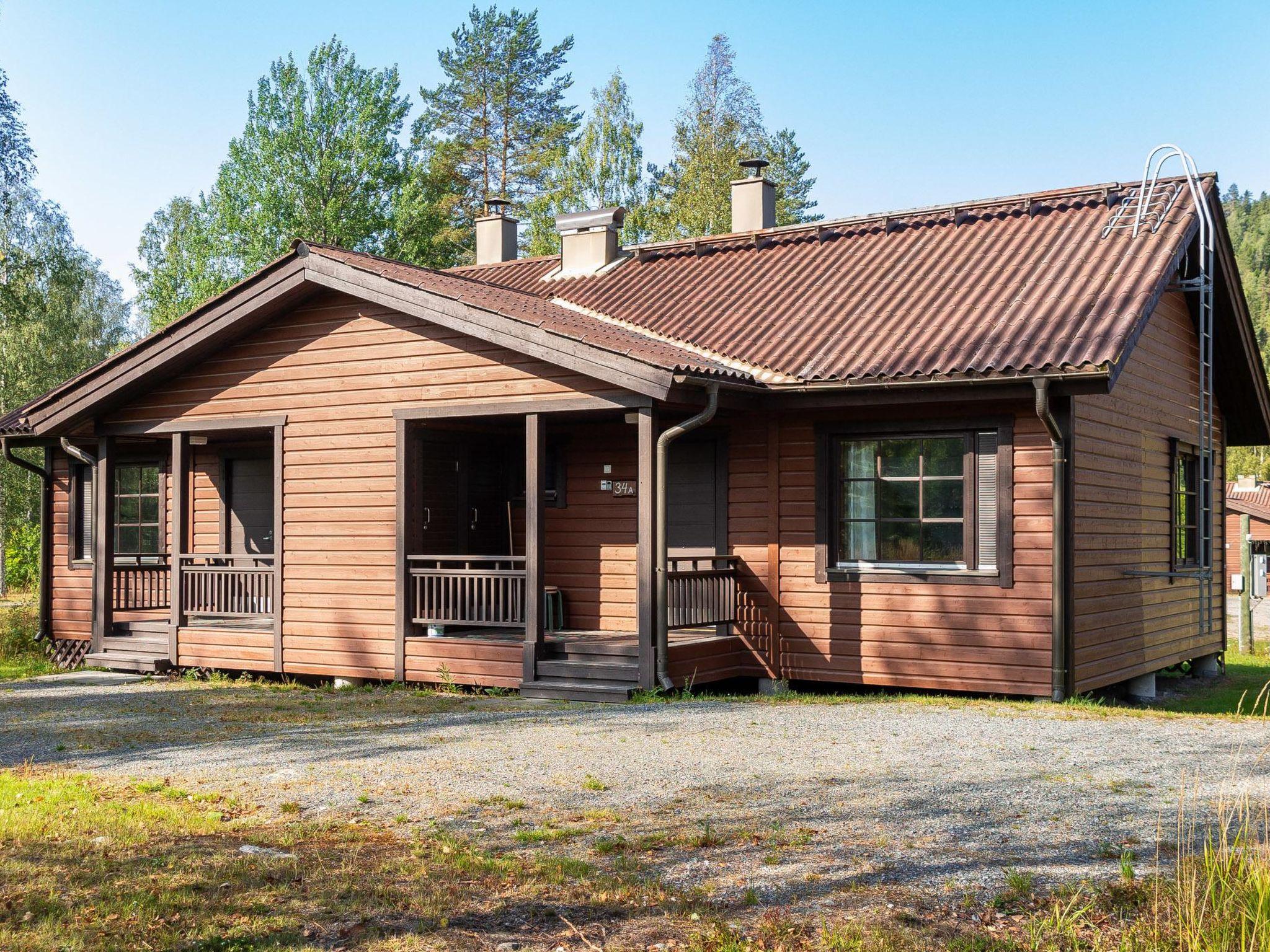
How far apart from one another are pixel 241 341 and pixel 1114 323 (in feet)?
29.7

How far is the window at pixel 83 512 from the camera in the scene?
17000 mm

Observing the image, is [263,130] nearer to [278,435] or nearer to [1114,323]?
[278,435]

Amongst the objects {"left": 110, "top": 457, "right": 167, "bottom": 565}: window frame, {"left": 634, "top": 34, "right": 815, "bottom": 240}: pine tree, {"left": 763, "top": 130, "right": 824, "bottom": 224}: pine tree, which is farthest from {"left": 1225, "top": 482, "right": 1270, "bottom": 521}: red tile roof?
{"left": 110, "top": 457, "right": 167, "bottom": 565}: window frame

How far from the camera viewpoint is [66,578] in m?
17.0

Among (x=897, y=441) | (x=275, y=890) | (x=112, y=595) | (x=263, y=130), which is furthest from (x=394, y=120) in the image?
(x=275, y=890)

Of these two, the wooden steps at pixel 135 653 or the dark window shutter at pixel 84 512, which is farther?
the dark window shutter at pixel 84 512

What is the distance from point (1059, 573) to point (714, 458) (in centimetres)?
358

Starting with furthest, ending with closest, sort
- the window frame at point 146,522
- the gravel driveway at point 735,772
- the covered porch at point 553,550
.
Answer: the window frame at point 146,522 < the covered porch at point 553,550 < the gravel driveway at point 735,772

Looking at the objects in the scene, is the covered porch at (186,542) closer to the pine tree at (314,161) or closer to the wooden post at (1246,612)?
the wooden post at (1246,612)

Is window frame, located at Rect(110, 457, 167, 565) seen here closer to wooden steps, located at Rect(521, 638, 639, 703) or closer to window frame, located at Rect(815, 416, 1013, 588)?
wooden steps, located at Rect(521, 638, 639, 703)

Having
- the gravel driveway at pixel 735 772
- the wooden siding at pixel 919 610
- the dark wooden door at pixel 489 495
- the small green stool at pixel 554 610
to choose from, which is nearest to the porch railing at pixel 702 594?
the wooden siding at pixel 919 610

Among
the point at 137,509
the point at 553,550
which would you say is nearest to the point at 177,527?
the point at 137,509

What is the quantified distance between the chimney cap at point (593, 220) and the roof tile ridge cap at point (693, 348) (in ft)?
5.92

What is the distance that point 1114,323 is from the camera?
10.9m
